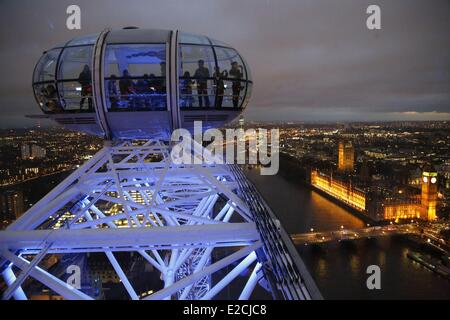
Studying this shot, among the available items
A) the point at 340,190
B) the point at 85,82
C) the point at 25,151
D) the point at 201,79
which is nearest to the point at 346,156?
the point at 340,190

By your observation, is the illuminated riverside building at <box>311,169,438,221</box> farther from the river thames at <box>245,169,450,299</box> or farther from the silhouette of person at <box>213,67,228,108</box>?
the silhouette of person at <box>213,67,228,108</box>

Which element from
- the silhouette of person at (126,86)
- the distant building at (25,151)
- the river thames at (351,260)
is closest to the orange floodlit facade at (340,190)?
the river thames at (351,260)

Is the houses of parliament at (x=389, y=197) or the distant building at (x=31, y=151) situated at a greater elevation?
the distant building at (x=31, y=151)

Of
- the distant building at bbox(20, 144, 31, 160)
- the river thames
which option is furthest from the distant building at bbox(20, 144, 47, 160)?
the river thames

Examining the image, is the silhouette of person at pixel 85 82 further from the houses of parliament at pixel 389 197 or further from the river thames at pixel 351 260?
the houses of parliament at pixel 389 197
